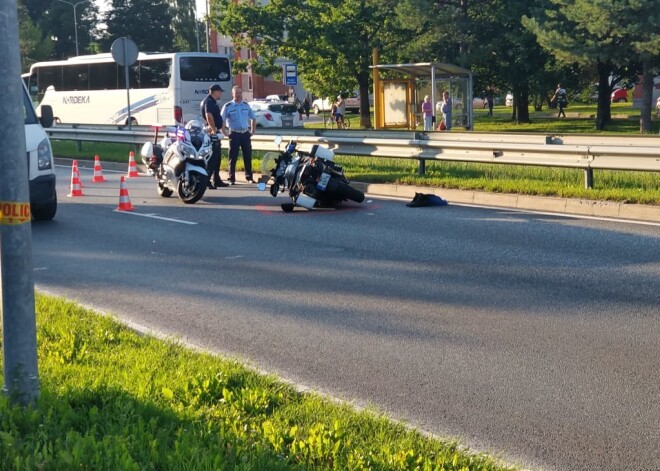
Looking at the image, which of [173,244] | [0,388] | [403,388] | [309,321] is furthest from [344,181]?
[0,388]

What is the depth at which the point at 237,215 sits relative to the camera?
14227mm

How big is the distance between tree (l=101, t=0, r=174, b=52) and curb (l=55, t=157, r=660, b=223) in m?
82.6

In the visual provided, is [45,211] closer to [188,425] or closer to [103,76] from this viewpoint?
[188,425]

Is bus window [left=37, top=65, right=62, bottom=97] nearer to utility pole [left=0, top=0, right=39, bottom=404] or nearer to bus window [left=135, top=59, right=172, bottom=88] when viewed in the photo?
bus window [left=135, top=59, right=172, bottom=88]

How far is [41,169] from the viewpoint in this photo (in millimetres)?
13406

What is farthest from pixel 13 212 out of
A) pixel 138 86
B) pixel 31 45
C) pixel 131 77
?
pixel 31 45

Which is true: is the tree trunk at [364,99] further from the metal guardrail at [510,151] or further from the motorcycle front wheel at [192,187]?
the motorcycle front wheel at [192,187]

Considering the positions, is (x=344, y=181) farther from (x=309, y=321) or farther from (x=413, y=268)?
(x=309, y=321)

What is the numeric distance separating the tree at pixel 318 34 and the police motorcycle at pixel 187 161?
3169 cm

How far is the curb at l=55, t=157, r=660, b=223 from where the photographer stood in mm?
12812

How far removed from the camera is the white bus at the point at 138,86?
41.8 m

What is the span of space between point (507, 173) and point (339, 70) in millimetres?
34663

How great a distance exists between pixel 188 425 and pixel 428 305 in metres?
3.68

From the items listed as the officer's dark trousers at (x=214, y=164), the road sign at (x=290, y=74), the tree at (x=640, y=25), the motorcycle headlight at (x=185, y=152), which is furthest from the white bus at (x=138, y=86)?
Answer: the motorcycle headlight at (x=185, y=152)
